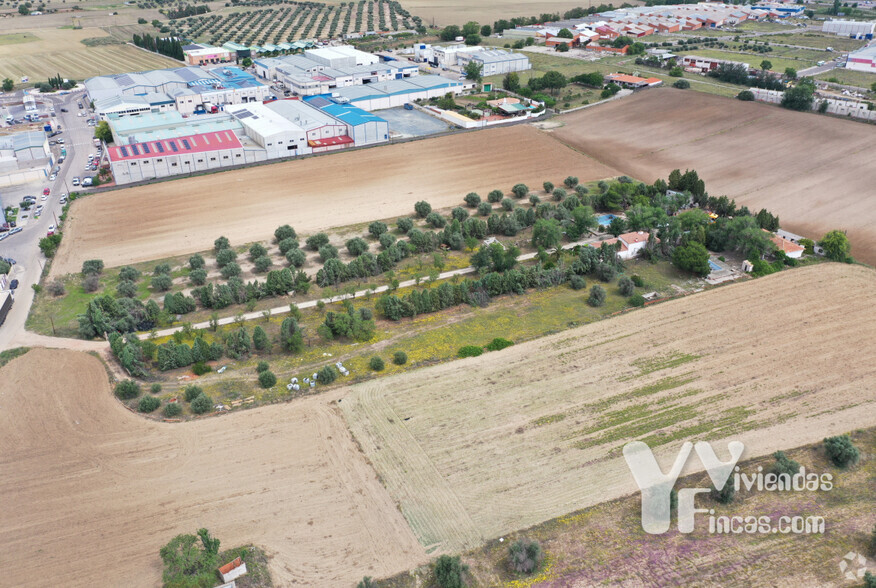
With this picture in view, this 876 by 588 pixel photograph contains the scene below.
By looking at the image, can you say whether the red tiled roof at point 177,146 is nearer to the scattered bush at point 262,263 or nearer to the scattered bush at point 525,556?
the scattered bush at point 262,263

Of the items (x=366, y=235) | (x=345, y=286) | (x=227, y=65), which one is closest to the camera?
(x=345, y=286)

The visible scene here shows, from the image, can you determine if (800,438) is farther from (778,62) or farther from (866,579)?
(778,62)

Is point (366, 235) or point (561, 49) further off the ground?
point (561, 49)

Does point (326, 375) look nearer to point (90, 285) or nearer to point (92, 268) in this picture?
point (90, 285)

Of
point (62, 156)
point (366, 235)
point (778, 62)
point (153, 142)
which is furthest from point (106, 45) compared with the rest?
point (778, 62)

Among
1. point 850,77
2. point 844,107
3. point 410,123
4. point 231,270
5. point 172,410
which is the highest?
point 850,77

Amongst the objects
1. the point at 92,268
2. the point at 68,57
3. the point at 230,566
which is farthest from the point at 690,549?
the point at 68,57
